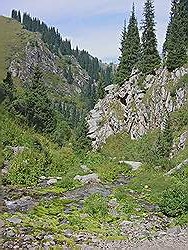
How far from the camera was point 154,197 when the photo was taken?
23516 millimetres

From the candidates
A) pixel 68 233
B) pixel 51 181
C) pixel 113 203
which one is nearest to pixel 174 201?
pixel 113 203

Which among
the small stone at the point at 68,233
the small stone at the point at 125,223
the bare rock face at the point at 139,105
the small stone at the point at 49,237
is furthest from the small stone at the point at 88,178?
the bare rock face at the point at 139,105

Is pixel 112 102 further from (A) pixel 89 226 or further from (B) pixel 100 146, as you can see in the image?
(A) pixel 89 226

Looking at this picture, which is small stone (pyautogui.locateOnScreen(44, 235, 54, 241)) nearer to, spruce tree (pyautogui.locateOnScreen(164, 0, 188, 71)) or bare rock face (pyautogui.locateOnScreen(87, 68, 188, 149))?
bare rock face (pyautogui.locateOnScreen(87, 68, 188, 149))

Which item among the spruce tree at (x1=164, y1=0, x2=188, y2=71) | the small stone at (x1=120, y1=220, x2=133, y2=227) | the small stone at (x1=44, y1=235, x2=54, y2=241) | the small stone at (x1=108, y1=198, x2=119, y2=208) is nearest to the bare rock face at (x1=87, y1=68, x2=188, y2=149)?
the spruce tree at (x1=164, y1=0, x2=188, y2=71)

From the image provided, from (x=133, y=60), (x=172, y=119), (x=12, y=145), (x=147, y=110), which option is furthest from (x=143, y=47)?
(x=12, y=145)

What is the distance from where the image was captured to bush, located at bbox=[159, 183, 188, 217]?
20.9m

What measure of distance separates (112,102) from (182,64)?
20867 millimetres

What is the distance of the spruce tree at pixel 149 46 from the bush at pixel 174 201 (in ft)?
180

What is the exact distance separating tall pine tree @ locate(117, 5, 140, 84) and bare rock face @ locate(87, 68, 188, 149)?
12.2 feet

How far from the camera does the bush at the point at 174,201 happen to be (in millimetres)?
20859

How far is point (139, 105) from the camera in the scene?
235 ft

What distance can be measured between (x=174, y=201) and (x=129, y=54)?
70381 millimetres

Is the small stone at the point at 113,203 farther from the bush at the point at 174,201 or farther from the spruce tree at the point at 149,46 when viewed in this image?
the spruce tree at the point at 149,46
